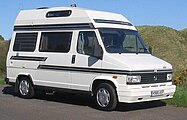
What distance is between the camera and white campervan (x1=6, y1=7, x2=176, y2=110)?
1093 cm

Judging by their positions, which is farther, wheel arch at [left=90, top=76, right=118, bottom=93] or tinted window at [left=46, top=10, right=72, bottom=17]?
tinted window at [left=46, top=10, right=72, bottom=17]

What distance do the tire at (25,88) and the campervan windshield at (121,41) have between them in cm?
335

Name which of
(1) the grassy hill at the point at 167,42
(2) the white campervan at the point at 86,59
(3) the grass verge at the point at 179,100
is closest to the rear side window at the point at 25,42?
(2) the white campervan at the point at 86,59

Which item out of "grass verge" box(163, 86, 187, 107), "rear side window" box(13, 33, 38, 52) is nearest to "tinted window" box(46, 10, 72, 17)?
"rear side window" box(13, 33, 38, 52)

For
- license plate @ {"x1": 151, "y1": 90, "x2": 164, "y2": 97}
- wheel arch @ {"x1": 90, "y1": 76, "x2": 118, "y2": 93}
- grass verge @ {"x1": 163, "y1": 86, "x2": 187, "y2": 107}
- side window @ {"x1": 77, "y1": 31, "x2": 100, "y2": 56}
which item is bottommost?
grass verge @ {"x1": 163, "y1": 86, "x2": 187, "y2": 107}

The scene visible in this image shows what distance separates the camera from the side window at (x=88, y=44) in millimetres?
11470

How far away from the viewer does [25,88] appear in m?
13.8

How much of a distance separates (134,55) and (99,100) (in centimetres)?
158

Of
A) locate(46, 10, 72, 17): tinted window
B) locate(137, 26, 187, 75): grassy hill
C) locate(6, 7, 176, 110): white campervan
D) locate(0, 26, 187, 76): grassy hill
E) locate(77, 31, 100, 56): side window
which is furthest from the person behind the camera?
locate(137, 26, 187, 75): grassy hill

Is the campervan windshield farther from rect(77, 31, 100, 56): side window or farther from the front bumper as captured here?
the front bumper

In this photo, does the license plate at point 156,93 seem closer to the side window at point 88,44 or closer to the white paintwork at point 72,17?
the side window at point 88,44

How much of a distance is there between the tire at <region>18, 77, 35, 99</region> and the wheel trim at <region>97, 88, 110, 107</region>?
3010 millimetres

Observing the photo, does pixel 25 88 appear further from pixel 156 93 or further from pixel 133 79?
pixel 156 93

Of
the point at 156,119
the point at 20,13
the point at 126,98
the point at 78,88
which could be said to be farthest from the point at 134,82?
the point at 20,13
